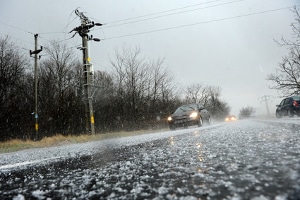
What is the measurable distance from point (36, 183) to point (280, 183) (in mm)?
2080

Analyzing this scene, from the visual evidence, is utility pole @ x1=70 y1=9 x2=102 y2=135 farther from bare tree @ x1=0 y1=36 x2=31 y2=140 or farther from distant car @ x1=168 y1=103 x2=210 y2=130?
bare tree @ x1=0 y1=36 x2=31 y2=140

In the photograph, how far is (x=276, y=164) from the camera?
2.09 meters

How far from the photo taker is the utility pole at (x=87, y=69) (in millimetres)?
15367

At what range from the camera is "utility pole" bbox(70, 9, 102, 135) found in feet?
50.4

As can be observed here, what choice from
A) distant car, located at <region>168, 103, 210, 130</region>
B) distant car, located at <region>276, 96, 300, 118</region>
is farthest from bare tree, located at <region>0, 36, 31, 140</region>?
distant car, located at <region>276, 96, 300, 118</region>

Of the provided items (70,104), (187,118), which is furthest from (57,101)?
(187,118)

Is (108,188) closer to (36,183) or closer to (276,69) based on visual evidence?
(36,183)

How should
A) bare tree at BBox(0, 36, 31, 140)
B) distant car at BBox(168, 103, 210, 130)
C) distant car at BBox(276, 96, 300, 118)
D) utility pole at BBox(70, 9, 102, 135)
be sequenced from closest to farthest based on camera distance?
distant car at BBox(168, 103, 210, 130)
utility pole at BBox(70, 9, 102, 135)
distant car at BBox(276, 96, 300, 118)
bare tree at BBox(0, 36, 31, 140)

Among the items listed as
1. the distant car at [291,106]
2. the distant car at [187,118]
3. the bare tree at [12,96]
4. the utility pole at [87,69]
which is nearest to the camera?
the distant car at [187,118]

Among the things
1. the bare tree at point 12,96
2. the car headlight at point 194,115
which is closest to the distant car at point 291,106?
the car headlight at point 194,115

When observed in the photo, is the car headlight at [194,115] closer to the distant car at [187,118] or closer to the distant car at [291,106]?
the distant car at [187,118]

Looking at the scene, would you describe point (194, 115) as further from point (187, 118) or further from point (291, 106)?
point (291, 106)

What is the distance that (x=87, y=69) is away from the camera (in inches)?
614

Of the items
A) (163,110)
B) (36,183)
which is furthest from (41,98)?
(36,183)
